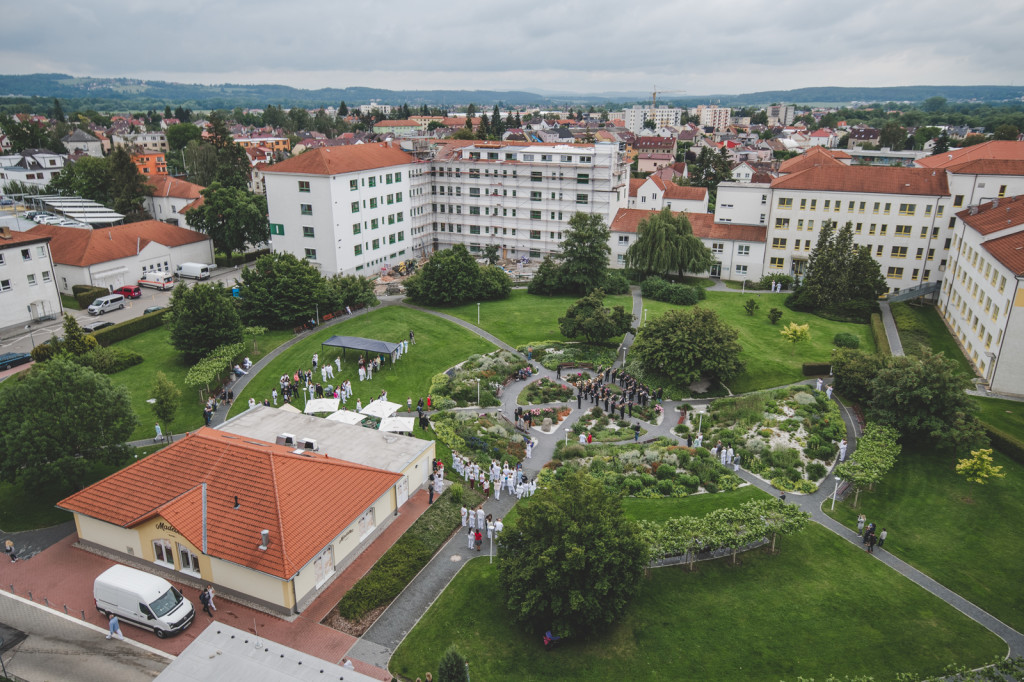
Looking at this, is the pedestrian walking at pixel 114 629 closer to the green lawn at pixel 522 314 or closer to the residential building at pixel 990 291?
the green lawn at pixel 522 314

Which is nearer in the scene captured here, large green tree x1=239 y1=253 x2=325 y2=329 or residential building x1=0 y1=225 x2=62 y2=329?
residential building x1=0 y1=225 x2=62 y2=329

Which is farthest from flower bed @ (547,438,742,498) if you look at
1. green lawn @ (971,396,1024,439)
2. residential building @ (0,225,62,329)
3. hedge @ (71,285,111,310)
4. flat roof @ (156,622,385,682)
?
hedge @ (71,285,111,310)

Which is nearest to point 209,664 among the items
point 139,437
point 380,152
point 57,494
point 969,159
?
point 57,494

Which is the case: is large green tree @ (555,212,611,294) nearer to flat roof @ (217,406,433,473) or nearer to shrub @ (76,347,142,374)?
flat roof @ (217,406,433,473)

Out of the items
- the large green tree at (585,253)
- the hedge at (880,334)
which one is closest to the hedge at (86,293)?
the large green tree at (585,253)

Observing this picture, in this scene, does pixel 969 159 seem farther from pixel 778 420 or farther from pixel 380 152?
pixel 380 152

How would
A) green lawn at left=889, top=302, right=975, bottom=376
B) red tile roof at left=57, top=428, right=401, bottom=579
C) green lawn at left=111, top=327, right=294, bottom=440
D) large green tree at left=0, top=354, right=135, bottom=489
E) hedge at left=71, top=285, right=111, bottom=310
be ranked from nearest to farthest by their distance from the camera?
red tile roof at left=57, top=428, right=401, bottom=579
large green tree at left=0, top=354, right=135, bottom=489
green lawn at left=111, top=327, right=294, bottom=440
green lawn at left=889, top=302, right=975, bottom=376
hedge at left=71, top=285, right=111, bottom=310
